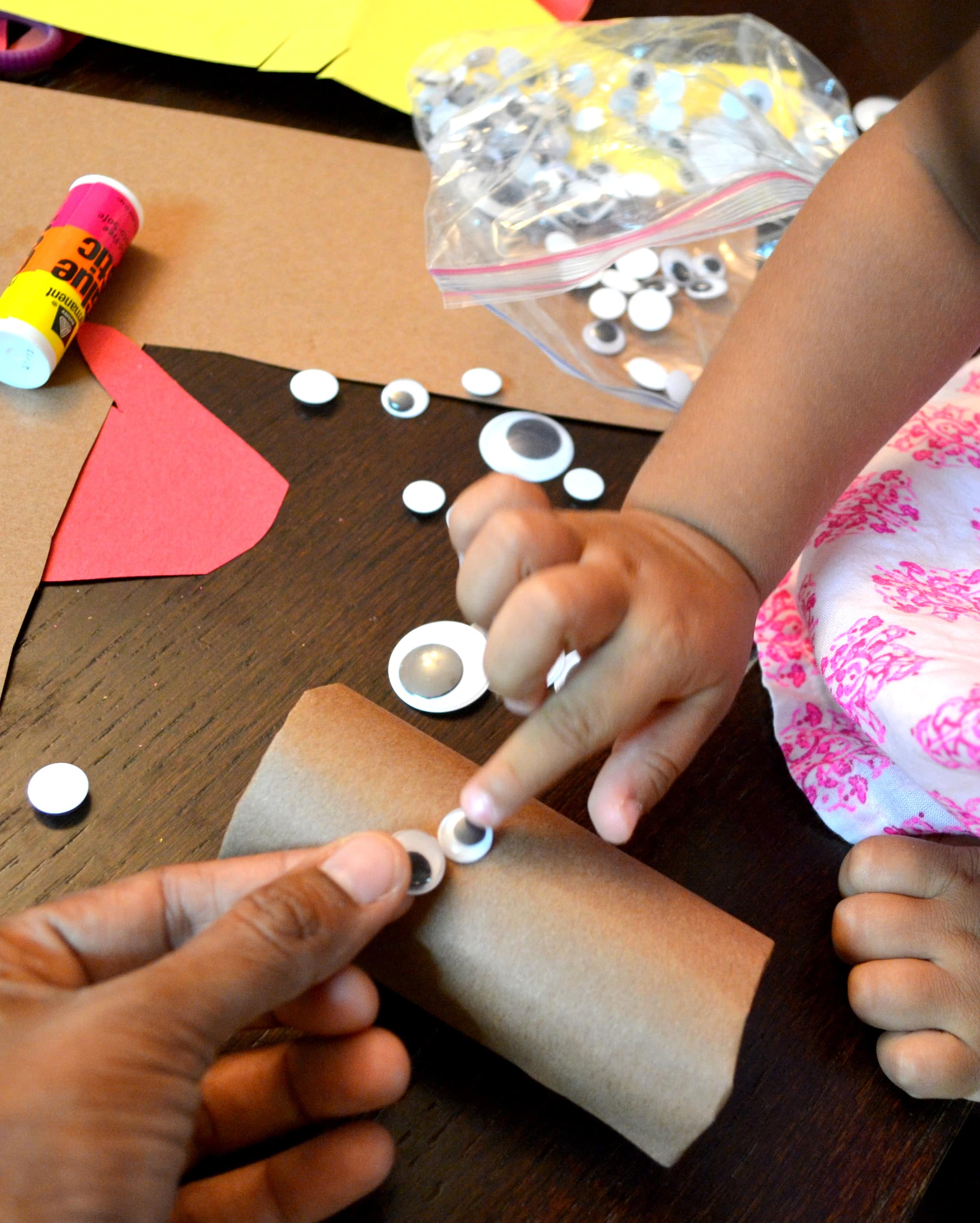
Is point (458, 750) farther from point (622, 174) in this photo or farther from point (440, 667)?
point (622, 174)

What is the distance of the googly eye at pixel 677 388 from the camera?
78 centimetres

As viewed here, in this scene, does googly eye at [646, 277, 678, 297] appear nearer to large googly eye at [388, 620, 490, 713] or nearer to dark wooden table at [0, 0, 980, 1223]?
dark wooden table at [0, 0, 980, 1223]

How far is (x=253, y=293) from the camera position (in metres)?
0.79

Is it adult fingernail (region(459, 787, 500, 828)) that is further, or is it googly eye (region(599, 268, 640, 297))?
googly eye (region(599, 268, 640, 297))

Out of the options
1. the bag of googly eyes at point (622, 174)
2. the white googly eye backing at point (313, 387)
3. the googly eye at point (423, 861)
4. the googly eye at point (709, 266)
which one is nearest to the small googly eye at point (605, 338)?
the bag of googly eyes at point (622, 174)

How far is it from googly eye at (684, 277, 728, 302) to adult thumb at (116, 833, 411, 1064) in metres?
0.62

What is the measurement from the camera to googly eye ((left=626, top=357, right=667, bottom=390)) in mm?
787

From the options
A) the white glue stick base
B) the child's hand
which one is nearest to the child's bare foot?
the child's hand

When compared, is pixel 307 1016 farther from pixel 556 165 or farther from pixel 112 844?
pixel 556 165

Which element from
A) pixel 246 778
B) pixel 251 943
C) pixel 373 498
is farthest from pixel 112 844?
pixel 373 498

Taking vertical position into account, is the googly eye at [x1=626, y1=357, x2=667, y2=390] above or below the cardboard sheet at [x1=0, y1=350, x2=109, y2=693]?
below

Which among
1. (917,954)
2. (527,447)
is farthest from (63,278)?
(917,954)

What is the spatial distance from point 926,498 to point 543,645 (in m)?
0.38

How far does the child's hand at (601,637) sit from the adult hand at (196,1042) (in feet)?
0.32
